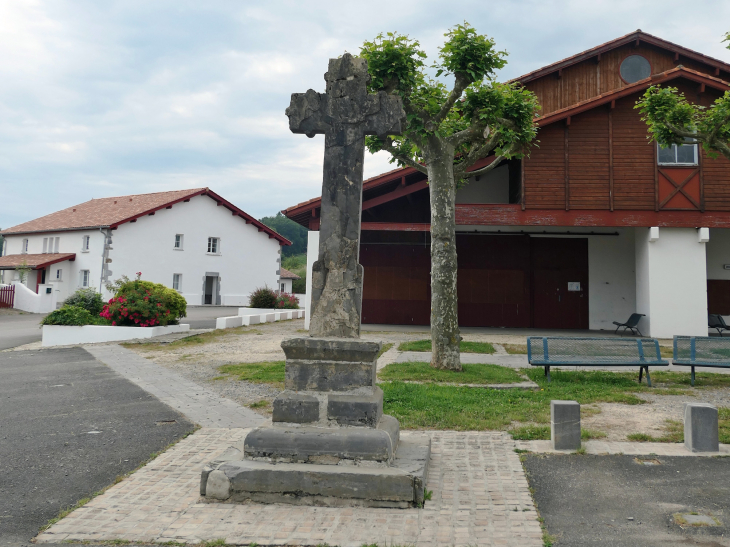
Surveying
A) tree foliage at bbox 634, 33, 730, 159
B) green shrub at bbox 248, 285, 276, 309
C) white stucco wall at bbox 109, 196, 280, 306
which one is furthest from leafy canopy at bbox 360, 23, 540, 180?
white stucco wall at bbox 109, 196, 280, 306

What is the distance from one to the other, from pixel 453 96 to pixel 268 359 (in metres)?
6.21

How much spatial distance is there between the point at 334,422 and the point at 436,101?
773 centimetres

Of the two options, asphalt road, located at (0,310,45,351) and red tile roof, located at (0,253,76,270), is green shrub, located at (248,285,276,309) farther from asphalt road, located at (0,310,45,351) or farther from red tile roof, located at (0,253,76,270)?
red tile roof, located at (0,253,76,270)

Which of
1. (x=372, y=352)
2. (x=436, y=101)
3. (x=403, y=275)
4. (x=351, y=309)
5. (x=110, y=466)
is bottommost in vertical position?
(x=110, y=466)

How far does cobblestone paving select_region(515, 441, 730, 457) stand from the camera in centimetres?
489

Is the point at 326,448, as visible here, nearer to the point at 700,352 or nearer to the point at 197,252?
the point at 700,352

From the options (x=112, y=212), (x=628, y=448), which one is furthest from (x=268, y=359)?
(x=112, y=212)

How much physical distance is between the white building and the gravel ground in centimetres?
1469

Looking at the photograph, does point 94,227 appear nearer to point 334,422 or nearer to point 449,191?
point 449,191

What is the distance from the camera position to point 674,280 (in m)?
15.5

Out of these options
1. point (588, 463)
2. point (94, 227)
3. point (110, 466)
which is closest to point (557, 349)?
point (588, 463)

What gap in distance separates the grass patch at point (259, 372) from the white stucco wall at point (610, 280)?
12.2 meters

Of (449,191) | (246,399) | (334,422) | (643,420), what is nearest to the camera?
(334,422)

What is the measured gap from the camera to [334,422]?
4.09m
